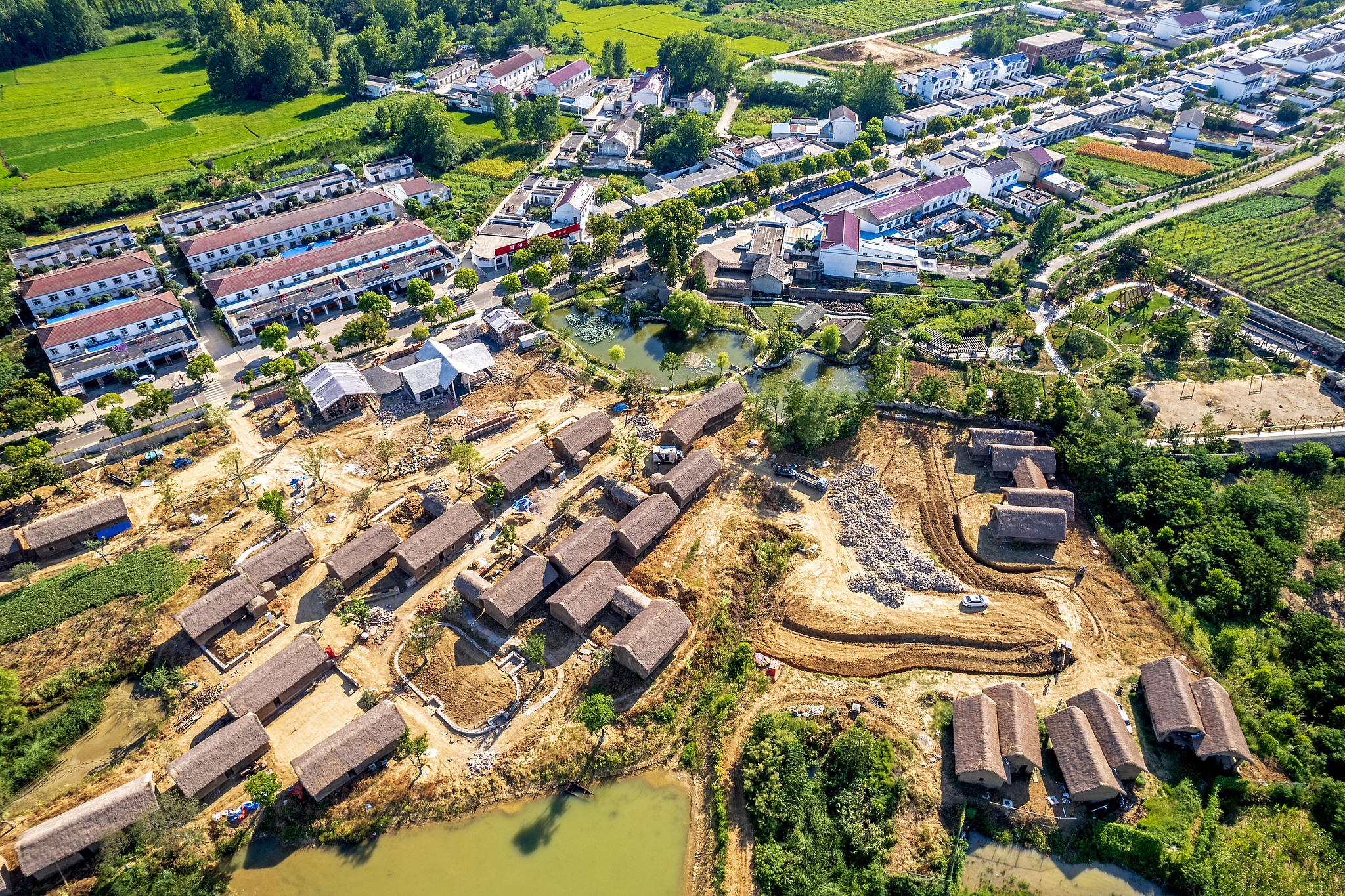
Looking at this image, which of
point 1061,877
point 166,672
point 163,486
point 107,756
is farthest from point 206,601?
point 1061,877

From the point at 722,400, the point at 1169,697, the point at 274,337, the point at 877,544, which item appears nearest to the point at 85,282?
the point at 274,337

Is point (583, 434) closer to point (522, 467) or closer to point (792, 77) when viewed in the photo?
point (522, 467)

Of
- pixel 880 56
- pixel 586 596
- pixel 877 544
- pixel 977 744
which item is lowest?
pixel 977 744

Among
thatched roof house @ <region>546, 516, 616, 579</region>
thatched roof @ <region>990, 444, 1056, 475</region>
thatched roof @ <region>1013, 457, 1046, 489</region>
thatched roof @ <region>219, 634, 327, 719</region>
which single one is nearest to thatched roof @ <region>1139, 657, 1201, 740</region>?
thatched roof @ <region>1013, 457, 1046, 489</region>

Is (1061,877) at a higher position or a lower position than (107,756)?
lower

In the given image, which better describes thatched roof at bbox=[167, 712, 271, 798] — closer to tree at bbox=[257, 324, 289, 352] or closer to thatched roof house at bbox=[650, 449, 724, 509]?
thatched roof house at bbox=[650, 449, 724, 509]

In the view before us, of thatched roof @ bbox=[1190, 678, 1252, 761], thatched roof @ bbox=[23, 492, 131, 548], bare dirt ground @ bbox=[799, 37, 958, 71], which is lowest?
thatched roof @ bbox=[1190, 678, 1252, 761]

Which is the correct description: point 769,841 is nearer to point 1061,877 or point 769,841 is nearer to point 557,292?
point 1061,877
